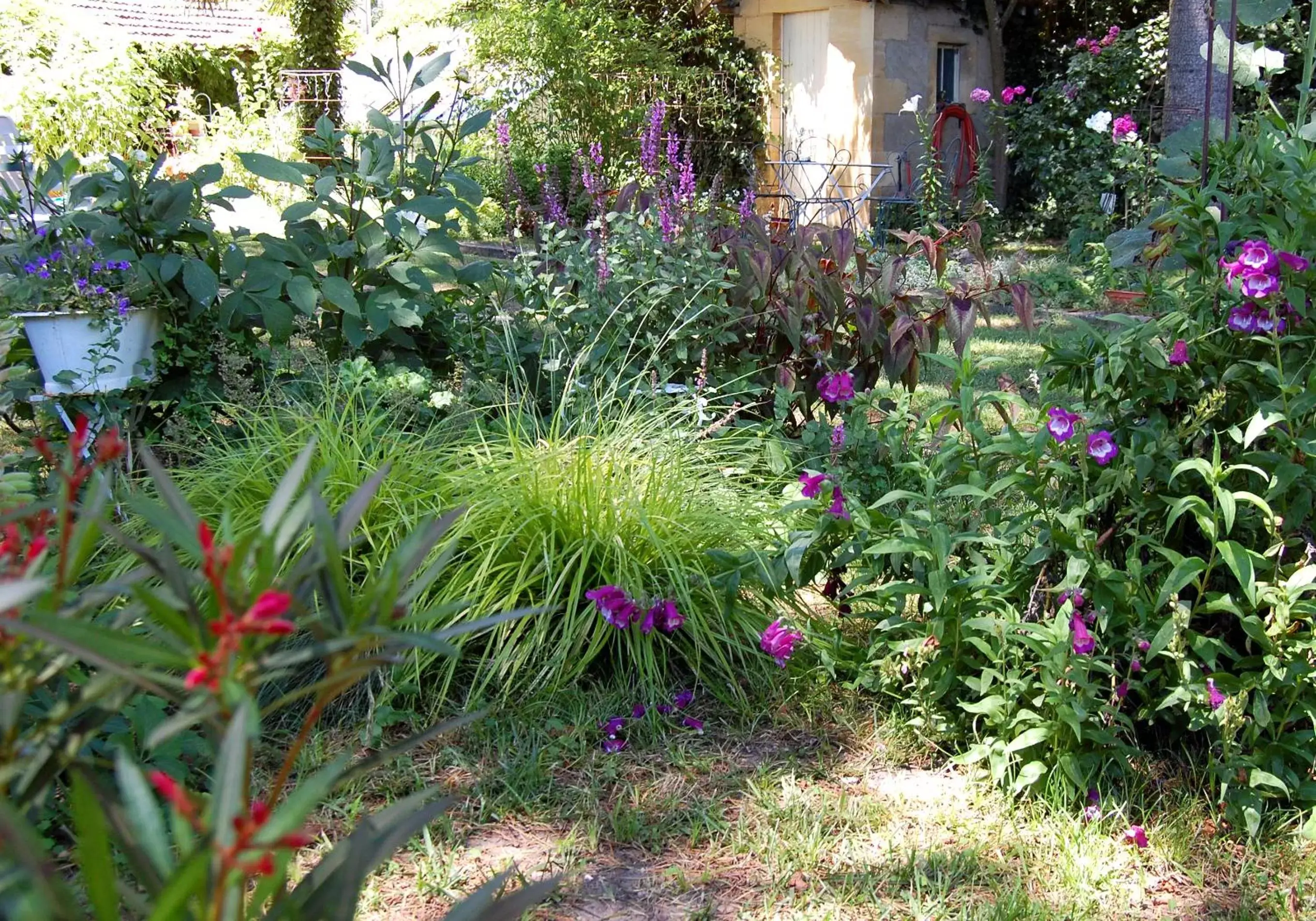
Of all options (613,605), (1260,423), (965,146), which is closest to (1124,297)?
(1260,423)

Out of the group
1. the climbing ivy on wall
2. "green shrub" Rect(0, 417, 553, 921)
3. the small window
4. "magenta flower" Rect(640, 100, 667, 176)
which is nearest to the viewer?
"green shrub" Rect(0, 417, 553, 921)

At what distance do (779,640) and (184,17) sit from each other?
24.2 m

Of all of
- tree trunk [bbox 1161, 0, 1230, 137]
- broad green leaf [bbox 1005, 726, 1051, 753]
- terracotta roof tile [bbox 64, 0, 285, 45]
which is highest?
terracotta roof tile [bbox 64, 0, 285, 45]

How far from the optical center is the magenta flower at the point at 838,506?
94.4 inches

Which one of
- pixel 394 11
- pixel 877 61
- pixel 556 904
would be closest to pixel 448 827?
pixel 556 904

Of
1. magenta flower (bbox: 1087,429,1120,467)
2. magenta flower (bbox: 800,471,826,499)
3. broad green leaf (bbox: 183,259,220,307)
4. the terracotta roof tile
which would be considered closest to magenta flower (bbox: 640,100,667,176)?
broad green leaf (bbox: 183,259,220,307)

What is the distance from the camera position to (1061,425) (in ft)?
7.14

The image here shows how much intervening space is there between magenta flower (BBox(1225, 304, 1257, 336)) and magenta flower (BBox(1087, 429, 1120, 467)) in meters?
0.29

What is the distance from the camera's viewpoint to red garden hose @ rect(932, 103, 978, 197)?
977cm

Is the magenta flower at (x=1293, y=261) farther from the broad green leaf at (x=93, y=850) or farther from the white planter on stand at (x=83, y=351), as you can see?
the white planter on stand at (x=83, y=351)

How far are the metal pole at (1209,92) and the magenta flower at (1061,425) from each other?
571 mm

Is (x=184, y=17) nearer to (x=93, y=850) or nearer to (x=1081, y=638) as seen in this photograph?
(x=1081, y=638)

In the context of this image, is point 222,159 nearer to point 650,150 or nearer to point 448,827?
point 650,150

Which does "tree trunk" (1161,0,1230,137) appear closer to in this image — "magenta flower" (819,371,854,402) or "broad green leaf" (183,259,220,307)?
"magenta flower" (819,371,854,402)
